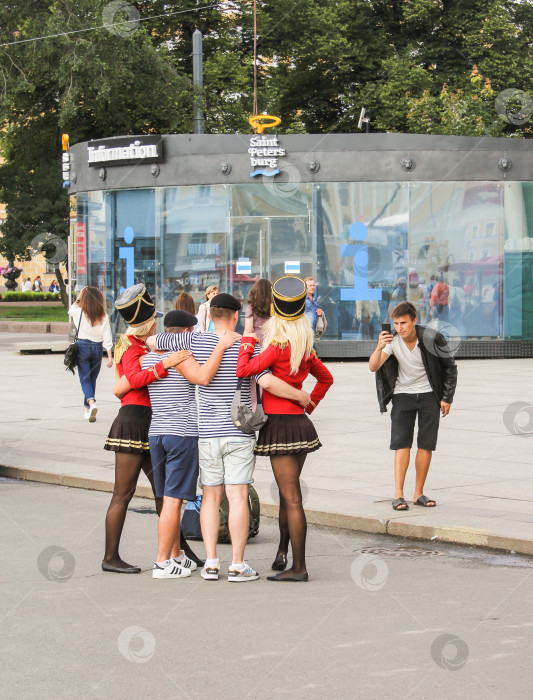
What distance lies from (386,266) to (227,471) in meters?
17.0

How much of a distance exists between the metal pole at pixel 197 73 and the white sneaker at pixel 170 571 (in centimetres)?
2621

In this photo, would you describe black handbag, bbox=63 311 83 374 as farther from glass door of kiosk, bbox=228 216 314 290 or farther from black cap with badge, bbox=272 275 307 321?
glass door of kiosk, bbox=228 216 314 290

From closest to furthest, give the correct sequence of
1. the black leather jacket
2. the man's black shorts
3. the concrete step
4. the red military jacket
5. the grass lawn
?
1. the red military jacket
2. the black leather jacket
3. the man's black shorts
4. the concrete step
5. the grass lawn

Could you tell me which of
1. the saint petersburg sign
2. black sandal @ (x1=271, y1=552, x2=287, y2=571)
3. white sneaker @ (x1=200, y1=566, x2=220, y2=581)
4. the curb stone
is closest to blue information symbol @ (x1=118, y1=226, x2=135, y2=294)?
the saint petersburg sign

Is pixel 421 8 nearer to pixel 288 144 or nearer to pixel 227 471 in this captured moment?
pixel 288 144

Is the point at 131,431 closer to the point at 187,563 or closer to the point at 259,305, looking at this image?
the point at 187,563

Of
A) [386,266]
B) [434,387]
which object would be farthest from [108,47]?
[434,387]

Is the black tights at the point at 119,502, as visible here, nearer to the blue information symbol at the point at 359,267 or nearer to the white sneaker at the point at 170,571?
the white sneaker at the point at 170,571

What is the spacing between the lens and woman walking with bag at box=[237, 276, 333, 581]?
631 cm

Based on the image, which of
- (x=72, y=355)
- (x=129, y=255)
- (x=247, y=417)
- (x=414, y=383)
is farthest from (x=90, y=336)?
(x=129, y=255)

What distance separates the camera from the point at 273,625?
17.6ft

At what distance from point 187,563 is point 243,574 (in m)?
0.46

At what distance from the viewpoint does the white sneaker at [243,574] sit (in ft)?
20.7

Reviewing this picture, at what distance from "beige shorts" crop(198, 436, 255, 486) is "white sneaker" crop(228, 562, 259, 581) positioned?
482 millimetres
